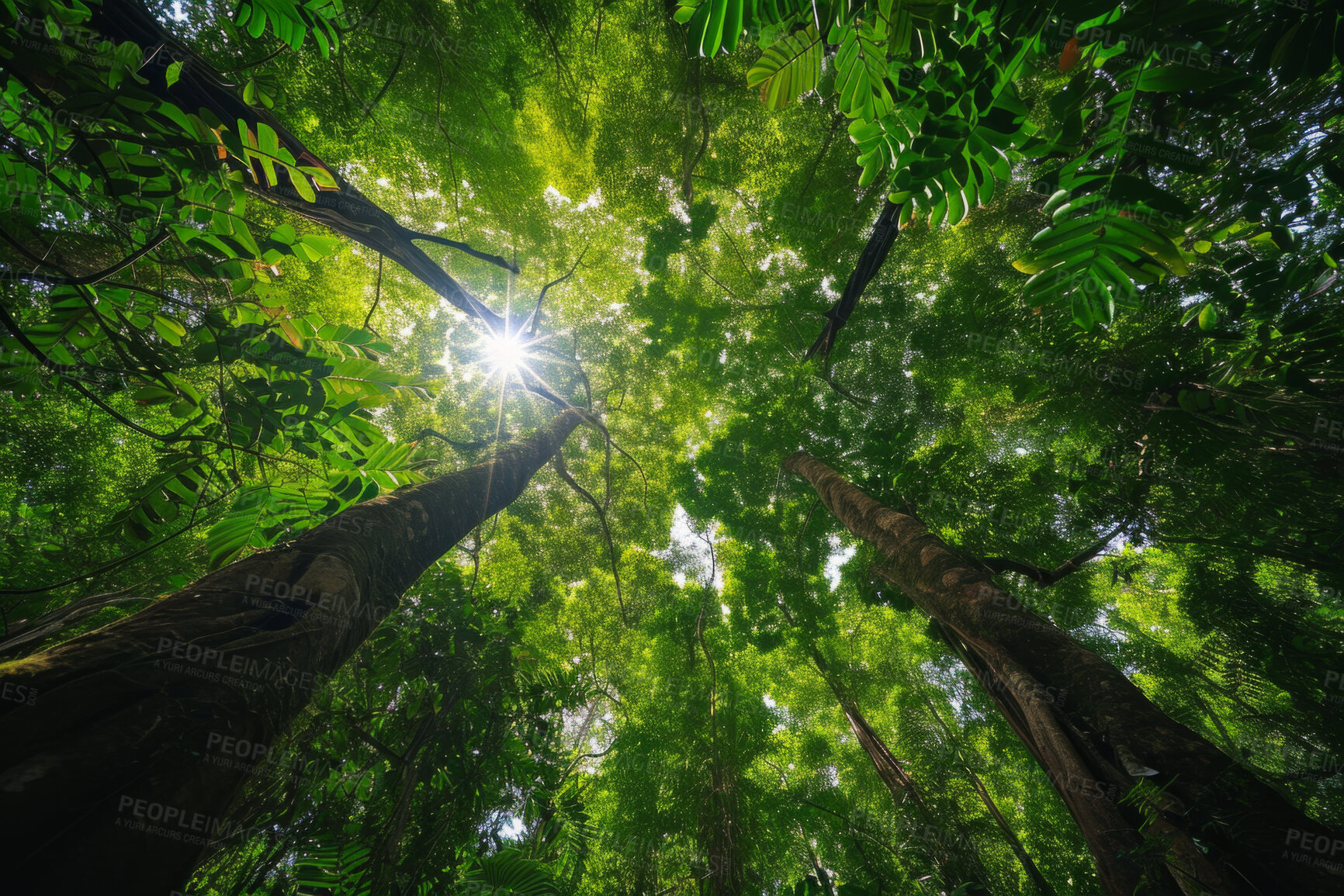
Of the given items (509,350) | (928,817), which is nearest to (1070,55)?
(509,350)

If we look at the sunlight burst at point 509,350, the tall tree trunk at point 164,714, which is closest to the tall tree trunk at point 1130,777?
the tall tree trunk at point 164,714

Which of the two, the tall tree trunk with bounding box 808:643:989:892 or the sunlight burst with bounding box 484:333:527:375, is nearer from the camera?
the tall tree trunk with bounding box 808:643:989:892

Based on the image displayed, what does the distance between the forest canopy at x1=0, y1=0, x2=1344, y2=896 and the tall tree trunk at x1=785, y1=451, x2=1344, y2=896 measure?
0.01 meters

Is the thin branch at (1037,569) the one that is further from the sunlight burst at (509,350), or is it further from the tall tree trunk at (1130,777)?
the sunlight burst at (509,350)

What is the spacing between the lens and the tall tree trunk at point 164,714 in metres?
0.60

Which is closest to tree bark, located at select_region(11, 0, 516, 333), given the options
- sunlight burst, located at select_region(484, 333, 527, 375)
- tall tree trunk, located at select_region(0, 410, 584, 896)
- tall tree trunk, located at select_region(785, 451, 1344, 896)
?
tall tree trunk, located at select_region(0, 410, 584, 896)

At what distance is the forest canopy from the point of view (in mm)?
1116

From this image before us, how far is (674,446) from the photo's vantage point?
6.81 m

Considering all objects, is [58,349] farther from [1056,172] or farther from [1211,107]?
[1211,107]

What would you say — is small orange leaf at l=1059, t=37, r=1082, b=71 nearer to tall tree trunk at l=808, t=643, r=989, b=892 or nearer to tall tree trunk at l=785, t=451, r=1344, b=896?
tall tree trunk at l=785, t=451, r=1344, b=896

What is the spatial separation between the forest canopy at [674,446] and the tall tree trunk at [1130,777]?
13mm

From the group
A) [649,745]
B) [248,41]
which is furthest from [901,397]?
[248,41]

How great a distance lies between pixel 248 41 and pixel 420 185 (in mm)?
1542

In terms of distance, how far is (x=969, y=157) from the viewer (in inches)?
53.7
